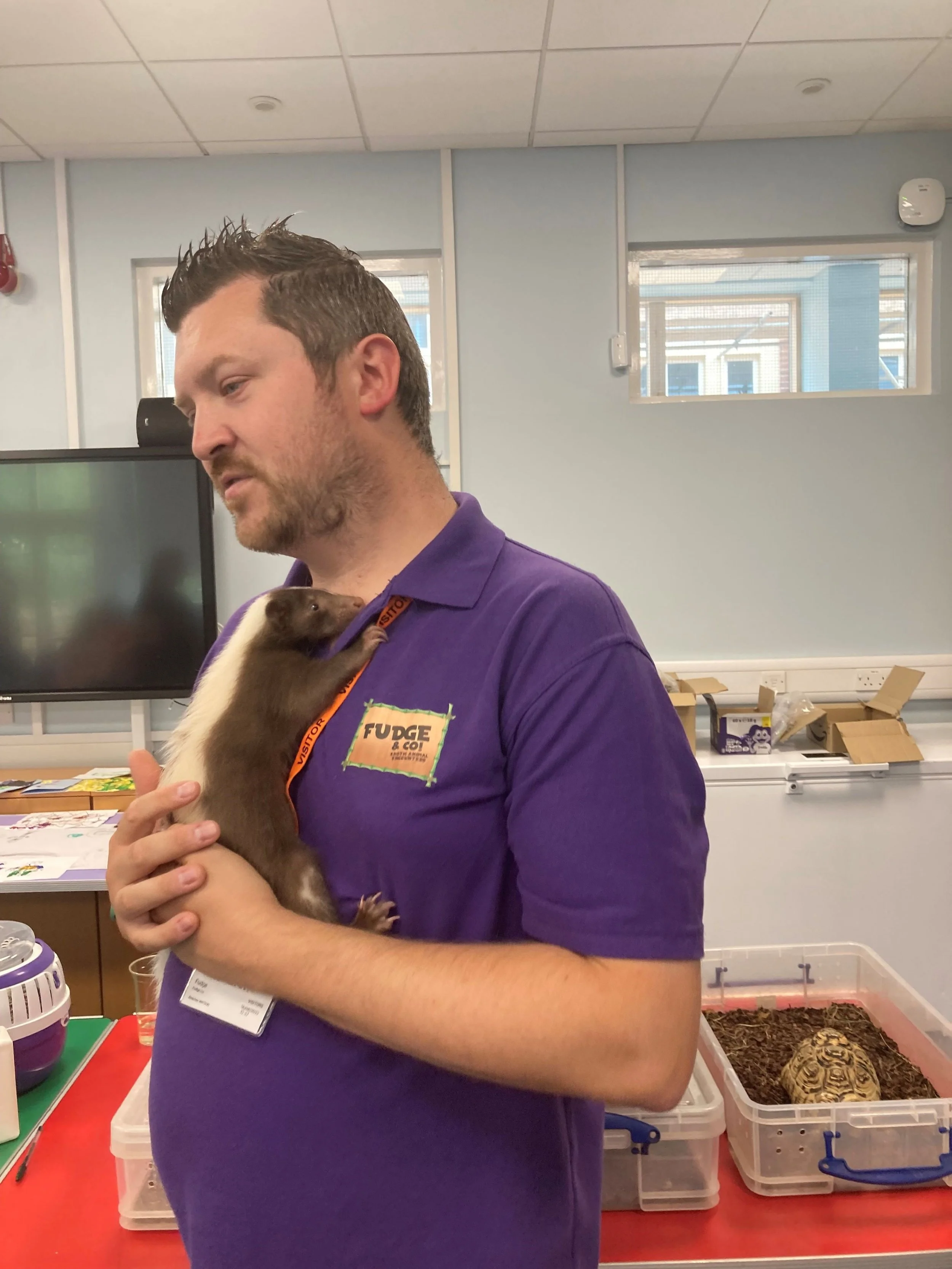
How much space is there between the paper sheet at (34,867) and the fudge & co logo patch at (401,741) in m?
2.25

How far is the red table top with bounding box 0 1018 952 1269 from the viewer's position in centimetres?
116

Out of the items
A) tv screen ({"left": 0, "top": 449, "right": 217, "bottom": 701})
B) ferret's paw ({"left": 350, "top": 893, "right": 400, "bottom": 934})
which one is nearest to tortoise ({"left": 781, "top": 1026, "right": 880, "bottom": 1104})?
ferret's paw ({"left": 350, "top": 893, "right": 400, "bottom": 934})

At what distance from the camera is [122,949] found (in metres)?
3.19

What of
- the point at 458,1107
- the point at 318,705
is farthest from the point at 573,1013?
the point at 318,705

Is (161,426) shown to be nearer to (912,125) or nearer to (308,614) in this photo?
(308,614)

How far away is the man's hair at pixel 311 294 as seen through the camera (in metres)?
1.06

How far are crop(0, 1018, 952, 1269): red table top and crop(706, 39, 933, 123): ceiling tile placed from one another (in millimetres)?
3492

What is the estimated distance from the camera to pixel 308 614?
1.19 meters

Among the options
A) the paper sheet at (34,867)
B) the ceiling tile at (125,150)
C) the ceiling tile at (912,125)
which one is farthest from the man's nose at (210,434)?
the ceiling tile at (912,125)

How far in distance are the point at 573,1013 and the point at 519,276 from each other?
11.8 ft

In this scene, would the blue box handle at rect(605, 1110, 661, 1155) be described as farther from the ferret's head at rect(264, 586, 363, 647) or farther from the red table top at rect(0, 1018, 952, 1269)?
the ferret's head at rect(264, 586, 363, 647)

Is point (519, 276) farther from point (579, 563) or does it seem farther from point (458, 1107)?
point (458, 1107)

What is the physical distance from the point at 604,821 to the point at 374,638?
14.5 inches

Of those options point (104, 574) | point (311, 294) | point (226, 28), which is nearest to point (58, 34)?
point (226, 28)
